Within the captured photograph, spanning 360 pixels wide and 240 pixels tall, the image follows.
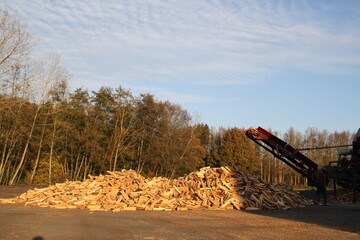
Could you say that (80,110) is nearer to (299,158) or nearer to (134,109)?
(134,109)

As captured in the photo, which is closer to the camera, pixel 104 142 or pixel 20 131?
pixel 20 131

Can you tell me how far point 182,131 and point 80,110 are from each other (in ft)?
52.6

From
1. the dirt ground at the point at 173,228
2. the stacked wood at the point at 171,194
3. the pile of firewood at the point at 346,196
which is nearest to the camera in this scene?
the dirt ground at the point at 173,228

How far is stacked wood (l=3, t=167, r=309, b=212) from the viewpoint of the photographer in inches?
594

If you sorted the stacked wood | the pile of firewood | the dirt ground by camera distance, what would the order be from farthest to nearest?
the pile of firewood
the stacked wood
the dirt ground

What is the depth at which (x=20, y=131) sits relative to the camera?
34094mm

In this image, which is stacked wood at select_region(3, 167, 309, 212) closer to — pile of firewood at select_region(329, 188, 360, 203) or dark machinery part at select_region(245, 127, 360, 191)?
dark machinery part at select_region(245, 127, 360, 191)

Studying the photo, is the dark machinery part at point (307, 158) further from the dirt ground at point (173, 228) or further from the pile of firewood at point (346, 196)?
the dirt ground at point (173, 228)

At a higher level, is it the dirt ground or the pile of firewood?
the pile of firewood

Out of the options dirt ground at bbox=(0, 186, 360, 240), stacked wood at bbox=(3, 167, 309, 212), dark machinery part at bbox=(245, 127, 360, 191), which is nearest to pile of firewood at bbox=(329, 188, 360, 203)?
dark machinery part at bbox=(245, 127, 360, 191)

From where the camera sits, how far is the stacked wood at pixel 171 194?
49.5 ft

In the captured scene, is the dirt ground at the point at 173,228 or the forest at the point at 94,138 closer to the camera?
the dirt ground at the point at 173,228

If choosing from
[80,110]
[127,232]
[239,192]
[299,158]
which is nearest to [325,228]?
[127,232]

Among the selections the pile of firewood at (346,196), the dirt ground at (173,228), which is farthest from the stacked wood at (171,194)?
the dirt ground at (173,228)
